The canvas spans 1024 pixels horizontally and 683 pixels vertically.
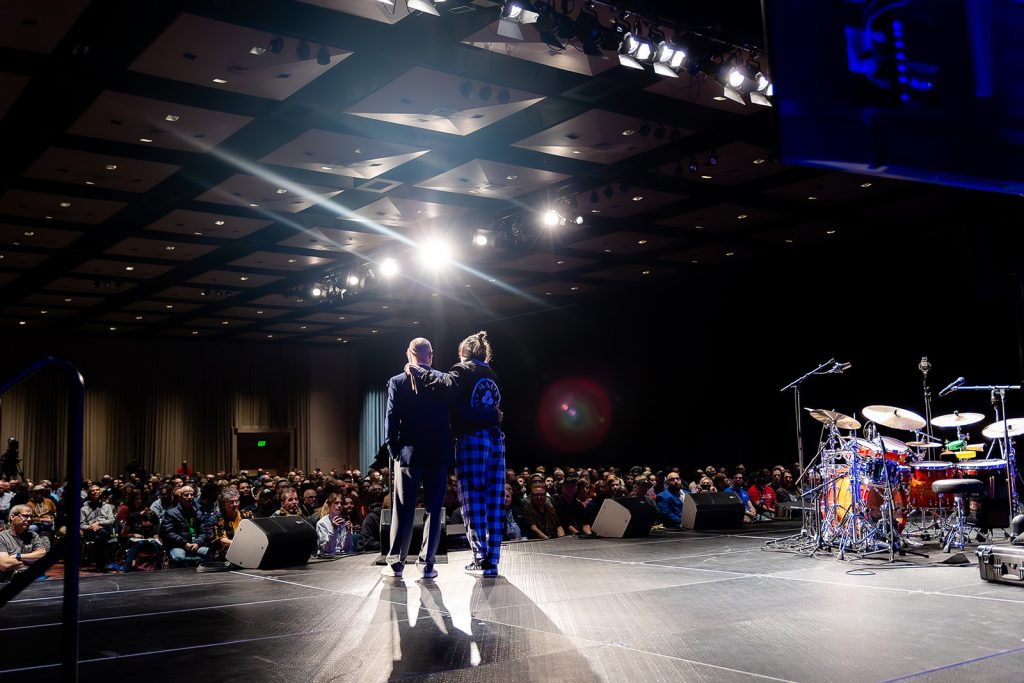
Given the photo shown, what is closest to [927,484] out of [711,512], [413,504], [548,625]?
[711,512]

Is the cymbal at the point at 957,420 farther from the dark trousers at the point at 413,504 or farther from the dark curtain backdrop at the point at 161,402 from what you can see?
the dark curtain backdrop at the point at 161,402

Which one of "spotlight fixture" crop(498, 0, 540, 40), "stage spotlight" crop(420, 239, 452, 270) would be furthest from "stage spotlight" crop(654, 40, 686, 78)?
"stage spotlight" crop(420, 239, 452, 270)

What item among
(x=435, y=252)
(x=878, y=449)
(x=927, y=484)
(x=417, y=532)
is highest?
(x=435, y=252)

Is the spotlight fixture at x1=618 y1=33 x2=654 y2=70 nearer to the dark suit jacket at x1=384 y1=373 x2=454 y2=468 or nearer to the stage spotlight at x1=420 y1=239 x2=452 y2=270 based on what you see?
the dark suit jacket at x1=384 y1=373 x2=454 y2=468

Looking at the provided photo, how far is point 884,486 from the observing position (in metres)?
6.68

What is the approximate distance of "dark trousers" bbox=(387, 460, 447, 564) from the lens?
541cm

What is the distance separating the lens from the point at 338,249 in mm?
14305

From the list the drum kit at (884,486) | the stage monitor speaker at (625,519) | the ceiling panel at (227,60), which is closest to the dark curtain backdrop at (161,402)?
the ceiling panel at (227,60)

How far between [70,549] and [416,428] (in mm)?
3363

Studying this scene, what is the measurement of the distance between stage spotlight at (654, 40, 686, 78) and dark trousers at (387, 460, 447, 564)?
3.70m

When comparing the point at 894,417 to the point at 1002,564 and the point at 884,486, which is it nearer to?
the point at 884,486

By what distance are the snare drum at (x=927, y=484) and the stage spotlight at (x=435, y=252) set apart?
7.73 m

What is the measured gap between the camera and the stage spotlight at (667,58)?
6980 mm

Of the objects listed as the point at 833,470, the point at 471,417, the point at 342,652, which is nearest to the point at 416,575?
the point at 471,417
